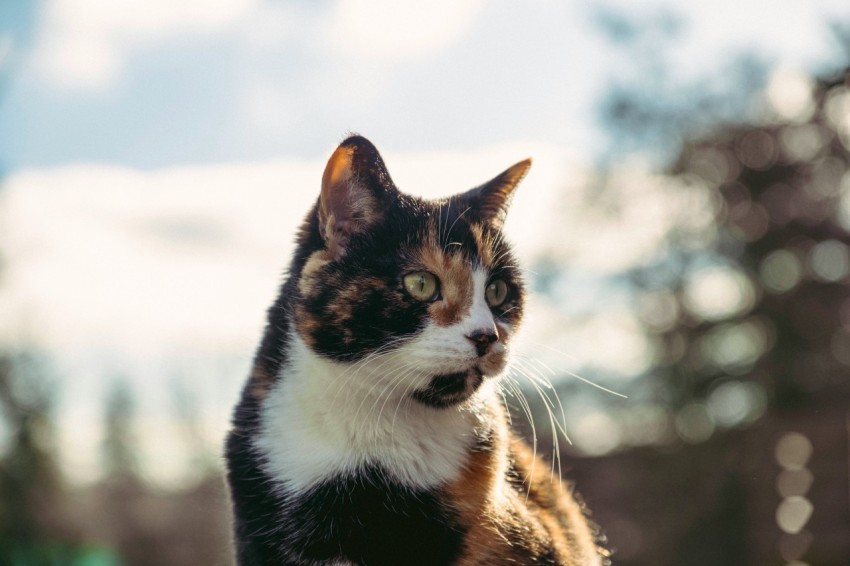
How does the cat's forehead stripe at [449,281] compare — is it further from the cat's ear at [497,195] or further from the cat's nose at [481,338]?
the cat's ear at [497,195]

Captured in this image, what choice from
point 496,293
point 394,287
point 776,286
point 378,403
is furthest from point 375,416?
point 776,286

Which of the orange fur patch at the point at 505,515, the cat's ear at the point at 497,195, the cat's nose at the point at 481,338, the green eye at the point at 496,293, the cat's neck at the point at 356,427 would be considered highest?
the cat's ear at the point at 497,195

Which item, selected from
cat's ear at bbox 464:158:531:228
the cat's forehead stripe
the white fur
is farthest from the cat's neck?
cat's ear at bbox 464:158:531:228

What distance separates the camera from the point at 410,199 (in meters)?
2.46

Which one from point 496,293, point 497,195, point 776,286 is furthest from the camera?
point 776,286

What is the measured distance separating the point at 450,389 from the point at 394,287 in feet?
1.02

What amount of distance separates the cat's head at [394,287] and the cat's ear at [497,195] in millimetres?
256

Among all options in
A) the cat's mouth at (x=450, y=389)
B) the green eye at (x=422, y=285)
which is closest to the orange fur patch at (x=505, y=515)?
the cat's mouth at (x=450, y=389)

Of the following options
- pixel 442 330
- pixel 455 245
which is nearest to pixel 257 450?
pixel 442 330

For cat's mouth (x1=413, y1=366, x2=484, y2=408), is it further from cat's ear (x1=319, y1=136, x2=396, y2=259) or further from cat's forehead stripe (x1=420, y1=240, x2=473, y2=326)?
cat's ear (x1=319, y1=136, x2=396, y2=259)

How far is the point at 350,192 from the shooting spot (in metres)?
2.28

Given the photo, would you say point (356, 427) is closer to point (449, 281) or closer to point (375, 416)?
point (375, 416)

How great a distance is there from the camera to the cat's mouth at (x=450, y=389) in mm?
2166

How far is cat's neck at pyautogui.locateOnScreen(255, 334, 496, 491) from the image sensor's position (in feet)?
7.13
